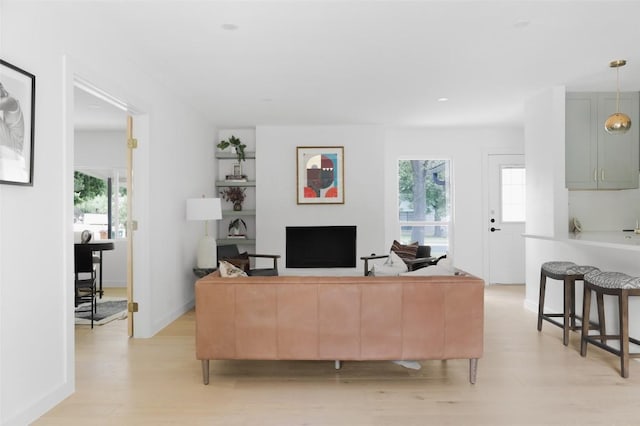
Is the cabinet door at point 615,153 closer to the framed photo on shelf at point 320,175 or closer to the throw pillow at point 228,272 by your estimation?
the framed photo on shelf at point 320,175

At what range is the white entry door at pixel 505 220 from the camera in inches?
289

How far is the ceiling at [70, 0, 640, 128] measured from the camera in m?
3.06

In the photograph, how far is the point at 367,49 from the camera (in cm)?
377

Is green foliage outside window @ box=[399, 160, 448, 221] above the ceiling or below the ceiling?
below

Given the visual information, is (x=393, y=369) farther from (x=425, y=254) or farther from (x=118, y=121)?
(x=118, y=121)

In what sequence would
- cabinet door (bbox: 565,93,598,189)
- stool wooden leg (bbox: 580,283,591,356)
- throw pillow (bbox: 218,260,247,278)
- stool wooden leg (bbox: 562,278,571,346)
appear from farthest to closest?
cabinet door (bbox: 565,93,598,189), stool wooden leg (bbox: 562,278,571,346), stool wooden leg (bbox: 580,283,591,356), throw pillow (bbox: 218,260,247,278)

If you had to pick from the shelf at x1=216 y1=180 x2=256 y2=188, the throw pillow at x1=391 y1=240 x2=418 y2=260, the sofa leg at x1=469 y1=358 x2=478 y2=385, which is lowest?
the sofa leg at x1=469 y1=358 x2=478 y2=385

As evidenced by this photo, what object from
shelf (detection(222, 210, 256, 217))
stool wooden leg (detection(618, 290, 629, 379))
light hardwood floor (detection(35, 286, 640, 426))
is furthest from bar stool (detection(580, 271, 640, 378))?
shelf (detection(222, 210, 256, 217))

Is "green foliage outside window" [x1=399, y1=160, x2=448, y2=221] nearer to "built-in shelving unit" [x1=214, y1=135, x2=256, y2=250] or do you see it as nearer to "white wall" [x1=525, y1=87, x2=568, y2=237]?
"white wall" [x1=525, y1=87, x2=568, y2=237]

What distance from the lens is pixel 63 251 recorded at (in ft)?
9.57

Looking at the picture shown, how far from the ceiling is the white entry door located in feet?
5.73

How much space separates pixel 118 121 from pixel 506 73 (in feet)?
16.9

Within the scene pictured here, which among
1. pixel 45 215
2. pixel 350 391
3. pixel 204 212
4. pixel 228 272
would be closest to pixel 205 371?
pixel 228 272

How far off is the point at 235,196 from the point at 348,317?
4399 millimetres
